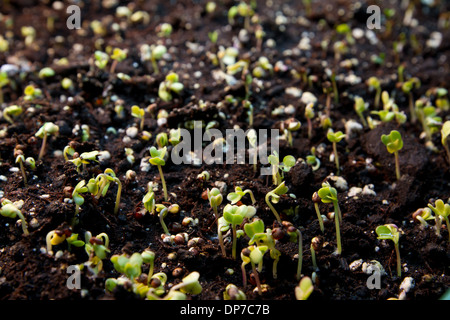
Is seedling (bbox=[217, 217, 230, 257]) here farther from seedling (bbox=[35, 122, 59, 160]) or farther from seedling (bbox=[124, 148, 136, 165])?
seedling (bbox=[35, 122, 59, 160])

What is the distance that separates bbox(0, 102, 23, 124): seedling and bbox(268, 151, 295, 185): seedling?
102 cm

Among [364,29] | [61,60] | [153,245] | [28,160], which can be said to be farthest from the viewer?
[364,29]

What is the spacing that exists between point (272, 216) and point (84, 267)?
63 cm

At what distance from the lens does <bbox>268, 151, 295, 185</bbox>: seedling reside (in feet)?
4.62

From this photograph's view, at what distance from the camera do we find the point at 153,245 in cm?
138

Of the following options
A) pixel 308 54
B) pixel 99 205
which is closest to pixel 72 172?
pixel 99 205

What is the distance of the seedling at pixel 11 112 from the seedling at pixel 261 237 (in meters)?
1.06

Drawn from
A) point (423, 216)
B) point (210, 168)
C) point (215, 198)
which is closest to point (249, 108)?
point (210, 168)

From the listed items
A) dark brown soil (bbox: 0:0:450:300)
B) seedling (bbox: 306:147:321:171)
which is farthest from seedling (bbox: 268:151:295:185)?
seedling (bbox: 306:147:321:171)

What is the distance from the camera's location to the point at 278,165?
143cm

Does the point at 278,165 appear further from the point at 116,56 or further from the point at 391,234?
the point at 116,56
